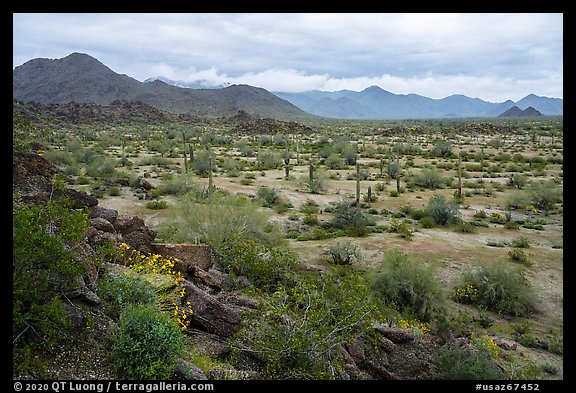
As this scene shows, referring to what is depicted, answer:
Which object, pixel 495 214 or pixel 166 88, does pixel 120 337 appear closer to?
pixel 495 214

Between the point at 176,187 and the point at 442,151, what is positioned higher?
the point at 442,151

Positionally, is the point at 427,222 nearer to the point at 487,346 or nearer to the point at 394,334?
the point at 487,346

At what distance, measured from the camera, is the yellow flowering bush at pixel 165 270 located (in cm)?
641

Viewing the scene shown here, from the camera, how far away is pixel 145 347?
498 centimetres

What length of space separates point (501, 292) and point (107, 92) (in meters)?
152

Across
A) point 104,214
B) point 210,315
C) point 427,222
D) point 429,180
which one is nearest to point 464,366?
point 210,315

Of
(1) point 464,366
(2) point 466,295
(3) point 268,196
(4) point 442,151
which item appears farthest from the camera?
→ (4) point 442,151

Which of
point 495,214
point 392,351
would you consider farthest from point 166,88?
point 392,351

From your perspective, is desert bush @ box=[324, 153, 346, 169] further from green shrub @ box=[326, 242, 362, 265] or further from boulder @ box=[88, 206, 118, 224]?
boulder @ box=[88, 206, 118, 224]

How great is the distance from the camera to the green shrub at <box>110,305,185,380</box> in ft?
15.9

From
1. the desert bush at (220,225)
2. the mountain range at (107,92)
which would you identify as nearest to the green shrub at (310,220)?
the desert bush at (220,225)

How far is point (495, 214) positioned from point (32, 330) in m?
22.8

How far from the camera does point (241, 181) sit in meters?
30.3
